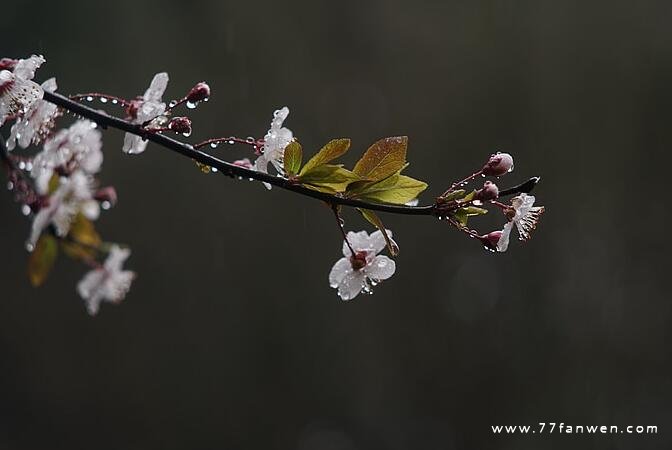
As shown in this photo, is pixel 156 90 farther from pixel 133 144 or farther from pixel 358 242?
pixel 358 242

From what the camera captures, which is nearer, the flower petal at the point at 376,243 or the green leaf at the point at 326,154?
the green leaf at the point at 326,154

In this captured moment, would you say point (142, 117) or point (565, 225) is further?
point (565, 225)

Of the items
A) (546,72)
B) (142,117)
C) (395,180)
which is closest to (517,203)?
(395,180)

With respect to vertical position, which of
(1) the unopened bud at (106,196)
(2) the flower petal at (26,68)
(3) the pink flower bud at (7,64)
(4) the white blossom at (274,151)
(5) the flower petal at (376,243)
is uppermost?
(3) the pink flower bud at (7,64)

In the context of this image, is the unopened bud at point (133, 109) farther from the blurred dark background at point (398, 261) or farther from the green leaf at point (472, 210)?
the blurred dark background at point (398, 261)

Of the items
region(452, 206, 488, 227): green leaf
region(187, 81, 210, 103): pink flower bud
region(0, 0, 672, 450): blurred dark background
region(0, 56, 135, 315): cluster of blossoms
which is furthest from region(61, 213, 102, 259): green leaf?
region(0, 0, 672, 450): blurred dark background

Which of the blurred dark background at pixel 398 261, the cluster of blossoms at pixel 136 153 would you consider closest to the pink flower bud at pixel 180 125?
the cluster of blossoms at pixel 136 153

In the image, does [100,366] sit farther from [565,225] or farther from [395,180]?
[395,180]

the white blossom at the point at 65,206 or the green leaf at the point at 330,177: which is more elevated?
the green leaf at the point at 330,177
